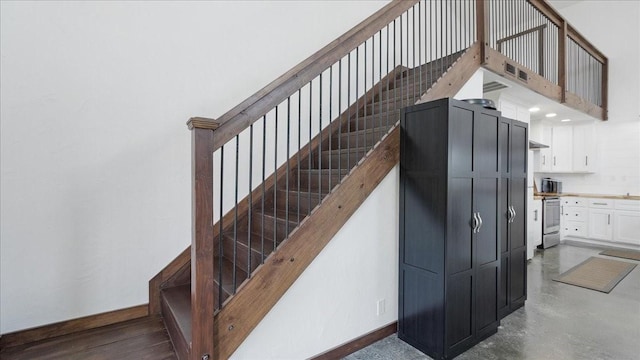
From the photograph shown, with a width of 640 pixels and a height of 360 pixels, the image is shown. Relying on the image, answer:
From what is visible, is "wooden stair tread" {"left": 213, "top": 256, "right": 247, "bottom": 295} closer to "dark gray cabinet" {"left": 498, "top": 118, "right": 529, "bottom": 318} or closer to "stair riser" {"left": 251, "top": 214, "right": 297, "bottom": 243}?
"stair riser" {"left": 251, "top": 214, "right": 297, "bottom": 243}

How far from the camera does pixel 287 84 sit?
1.88 metres

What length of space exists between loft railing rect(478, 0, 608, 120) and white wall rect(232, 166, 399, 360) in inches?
93.2

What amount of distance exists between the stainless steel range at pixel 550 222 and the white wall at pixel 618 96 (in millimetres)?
1400

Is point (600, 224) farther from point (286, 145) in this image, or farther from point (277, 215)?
point (277, 215)

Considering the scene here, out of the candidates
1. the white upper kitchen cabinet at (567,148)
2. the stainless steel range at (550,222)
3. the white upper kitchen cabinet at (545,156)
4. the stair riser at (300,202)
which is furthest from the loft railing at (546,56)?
the stair riser at (300,202)

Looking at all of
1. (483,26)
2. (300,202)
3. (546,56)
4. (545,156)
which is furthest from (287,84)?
(545,156)

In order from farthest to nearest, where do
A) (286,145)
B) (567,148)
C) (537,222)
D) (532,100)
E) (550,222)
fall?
(567,148)
(550,222)
(537,222)
(532,100)
(286,145)

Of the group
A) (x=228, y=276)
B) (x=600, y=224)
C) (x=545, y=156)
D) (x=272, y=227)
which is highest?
(x=545, y=156)

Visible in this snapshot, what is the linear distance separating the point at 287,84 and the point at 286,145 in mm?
1305

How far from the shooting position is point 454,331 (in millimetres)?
2277

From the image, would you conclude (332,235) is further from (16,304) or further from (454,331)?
(16,304)

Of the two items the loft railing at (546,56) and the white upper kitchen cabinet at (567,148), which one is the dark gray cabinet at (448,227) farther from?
the white upper kitchen cabinet at (567,148)

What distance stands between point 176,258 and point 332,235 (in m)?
1.41

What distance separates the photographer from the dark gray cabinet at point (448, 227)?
7.36 feet
